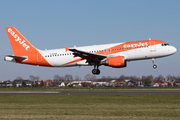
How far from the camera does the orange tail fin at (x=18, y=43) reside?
1823 inches

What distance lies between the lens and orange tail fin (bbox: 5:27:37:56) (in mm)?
46312

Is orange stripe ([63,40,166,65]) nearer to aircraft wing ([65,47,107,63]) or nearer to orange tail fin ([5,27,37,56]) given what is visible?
aircraft wing ([65,47,107,63])

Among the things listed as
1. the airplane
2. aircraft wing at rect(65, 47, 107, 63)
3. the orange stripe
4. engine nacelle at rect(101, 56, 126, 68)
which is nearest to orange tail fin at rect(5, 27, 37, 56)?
the airplane

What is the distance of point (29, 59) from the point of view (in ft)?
149

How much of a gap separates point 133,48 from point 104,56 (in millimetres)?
4452

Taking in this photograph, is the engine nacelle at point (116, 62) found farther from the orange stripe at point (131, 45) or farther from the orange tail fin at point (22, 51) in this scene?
the orange tail fin at point (22, 51)

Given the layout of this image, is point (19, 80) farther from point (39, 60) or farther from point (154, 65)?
point (154, 65)

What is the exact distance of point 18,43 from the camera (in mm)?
47000

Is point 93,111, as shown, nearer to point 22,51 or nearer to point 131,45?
point 131,45

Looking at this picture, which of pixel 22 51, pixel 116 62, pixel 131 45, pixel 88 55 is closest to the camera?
pixel 131 45

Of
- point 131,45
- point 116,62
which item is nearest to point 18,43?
point 116,62

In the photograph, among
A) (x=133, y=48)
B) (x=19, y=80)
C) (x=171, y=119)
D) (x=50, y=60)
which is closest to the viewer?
(x=171, y=119)

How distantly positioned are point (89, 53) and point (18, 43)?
14.1 meters

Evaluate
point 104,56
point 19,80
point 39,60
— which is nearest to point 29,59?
point 39,60
